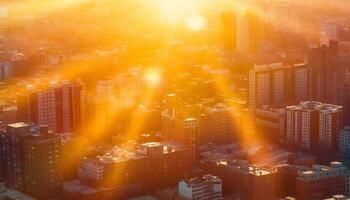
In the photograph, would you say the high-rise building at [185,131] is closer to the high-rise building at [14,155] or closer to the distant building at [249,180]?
the distant building at [249,180]

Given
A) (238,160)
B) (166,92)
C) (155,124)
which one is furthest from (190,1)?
(238,160)

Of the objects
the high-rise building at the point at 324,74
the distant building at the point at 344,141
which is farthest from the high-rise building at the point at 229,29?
the distant building at the point at 344,141

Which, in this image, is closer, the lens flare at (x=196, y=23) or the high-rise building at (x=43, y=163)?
the high-rise building at (x=43, y=163)

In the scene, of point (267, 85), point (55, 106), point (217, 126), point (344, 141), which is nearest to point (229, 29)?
point (267, 85)

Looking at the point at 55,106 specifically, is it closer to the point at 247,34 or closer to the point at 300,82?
the point at 300,82

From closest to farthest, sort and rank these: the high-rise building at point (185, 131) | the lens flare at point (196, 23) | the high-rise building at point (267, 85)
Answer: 1. the high-rise building at point (185, 131)
2. the high-rise building at point (267, 85)
3. the lens flare at point (196, 23)

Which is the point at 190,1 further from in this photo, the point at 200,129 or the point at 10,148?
the point at 10,148
